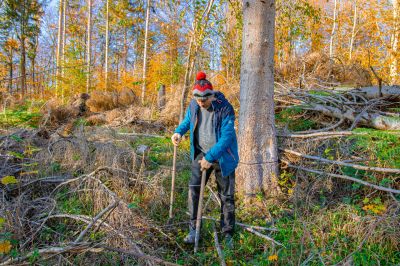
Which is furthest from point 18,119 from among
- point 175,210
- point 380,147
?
point 380,147

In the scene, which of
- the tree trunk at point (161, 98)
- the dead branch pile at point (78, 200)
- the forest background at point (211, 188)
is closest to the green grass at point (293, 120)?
the forest background at point (211, 188)

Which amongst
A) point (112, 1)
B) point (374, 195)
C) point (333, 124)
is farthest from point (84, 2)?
point (374, 195)

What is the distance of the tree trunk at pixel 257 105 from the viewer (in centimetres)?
394

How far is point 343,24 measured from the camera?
2014cm

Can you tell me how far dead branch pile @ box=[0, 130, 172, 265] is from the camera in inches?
112

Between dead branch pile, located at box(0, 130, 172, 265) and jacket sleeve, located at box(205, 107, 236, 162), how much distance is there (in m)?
1.07

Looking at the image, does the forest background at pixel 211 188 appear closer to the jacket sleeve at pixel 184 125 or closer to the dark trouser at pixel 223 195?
the dark trouser at pixel 223 195

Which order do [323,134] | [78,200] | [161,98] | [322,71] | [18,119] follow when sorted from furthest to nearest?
1. [161,98]
2. [322,71]
3. [18,119]
4. [323,134]
5. [78,200]

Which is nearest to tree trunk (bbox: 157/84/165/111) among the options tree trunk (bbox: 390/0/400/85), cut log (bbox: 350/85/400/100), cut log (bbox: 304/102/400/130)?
cut log (bbox: 304/102/400/130)

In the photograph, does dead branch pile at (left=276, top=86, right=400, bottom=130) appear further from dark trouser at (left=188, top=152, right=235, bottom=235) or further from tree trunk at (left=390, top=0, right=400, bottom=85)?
tree trunk at (left=390, top=0, right=400, bottom=85)

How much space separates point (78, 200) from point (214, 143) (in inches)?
A: 87.7

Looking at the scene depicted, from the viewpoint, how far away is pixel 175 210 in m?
4.11

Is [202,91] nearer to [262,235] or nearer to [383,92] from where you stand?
[262,235]

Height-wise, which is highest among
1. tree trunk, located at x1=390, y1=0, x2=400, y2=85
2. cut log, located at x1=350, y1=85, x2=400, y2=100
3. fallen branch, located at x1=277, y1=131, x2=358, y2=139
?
tree trunk, located at x1=390, y1=0, x2=400, y2=85
